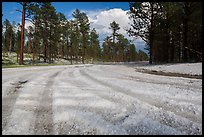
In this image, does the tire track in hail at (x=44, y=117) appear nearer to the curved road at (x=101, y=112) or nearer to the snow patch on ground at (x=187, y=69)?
the curved road at (x=101, y=112)

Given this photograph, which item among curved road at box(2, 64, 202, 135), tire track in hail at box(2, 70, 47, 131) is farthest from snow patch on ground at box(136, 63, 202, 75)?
tire track in hail at box(2, 70, 47, 131)

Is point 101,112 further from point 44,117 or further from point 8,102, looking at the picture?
point 8,102

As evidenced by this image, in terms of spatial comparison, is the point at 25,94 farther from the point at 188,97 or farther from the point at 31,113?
the point at 188,97

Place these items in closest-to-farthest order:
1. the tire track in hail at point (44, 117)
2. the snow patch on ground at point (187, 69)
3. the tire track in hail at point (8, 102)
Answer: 1. the tire track in hail at point (44, 117)
2. the tire track in hail at point (8, 102)
3. the snow patch on ground at point (187, 69)

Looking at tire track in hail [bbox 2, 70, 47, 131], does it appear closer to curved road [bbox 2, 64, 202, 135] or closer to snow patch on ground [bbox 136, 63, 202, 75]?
curved road [bbox 2, 64, 202, 135]

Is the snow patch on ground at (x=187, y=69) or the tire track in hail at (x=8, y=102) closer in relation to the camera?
the tire track in hail at (x=8, y=102)

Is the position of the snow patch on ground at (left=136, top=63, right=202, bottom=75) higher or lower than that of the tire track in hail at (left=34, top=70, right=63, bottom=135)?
higher

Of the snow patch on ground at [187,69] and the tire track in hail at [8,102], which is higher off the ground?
the snow patch on ground at [187,69]

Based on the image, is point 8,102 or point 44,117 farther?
point 8,102

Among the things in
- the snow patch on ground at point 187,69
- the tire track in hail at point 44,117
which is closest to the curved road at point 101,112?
the tire track in hail at point 44,117

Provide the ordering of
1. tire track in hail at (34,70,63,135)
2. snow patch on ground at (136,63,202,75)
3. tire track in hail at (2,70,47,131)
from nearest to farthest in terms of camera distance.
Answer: tire track in hail at (34,70,63,135), tire track in hail at (2,70,47,131), snow patch on ground at (136,63,202,75)

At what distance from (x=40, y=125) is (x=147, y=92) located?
371 centimetres

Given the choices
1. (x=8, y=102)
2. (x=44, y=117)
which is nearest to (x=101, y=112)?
(x=44, y=117)

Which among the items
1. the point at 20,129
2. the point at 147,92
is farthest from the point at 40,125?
the point at 147,92
